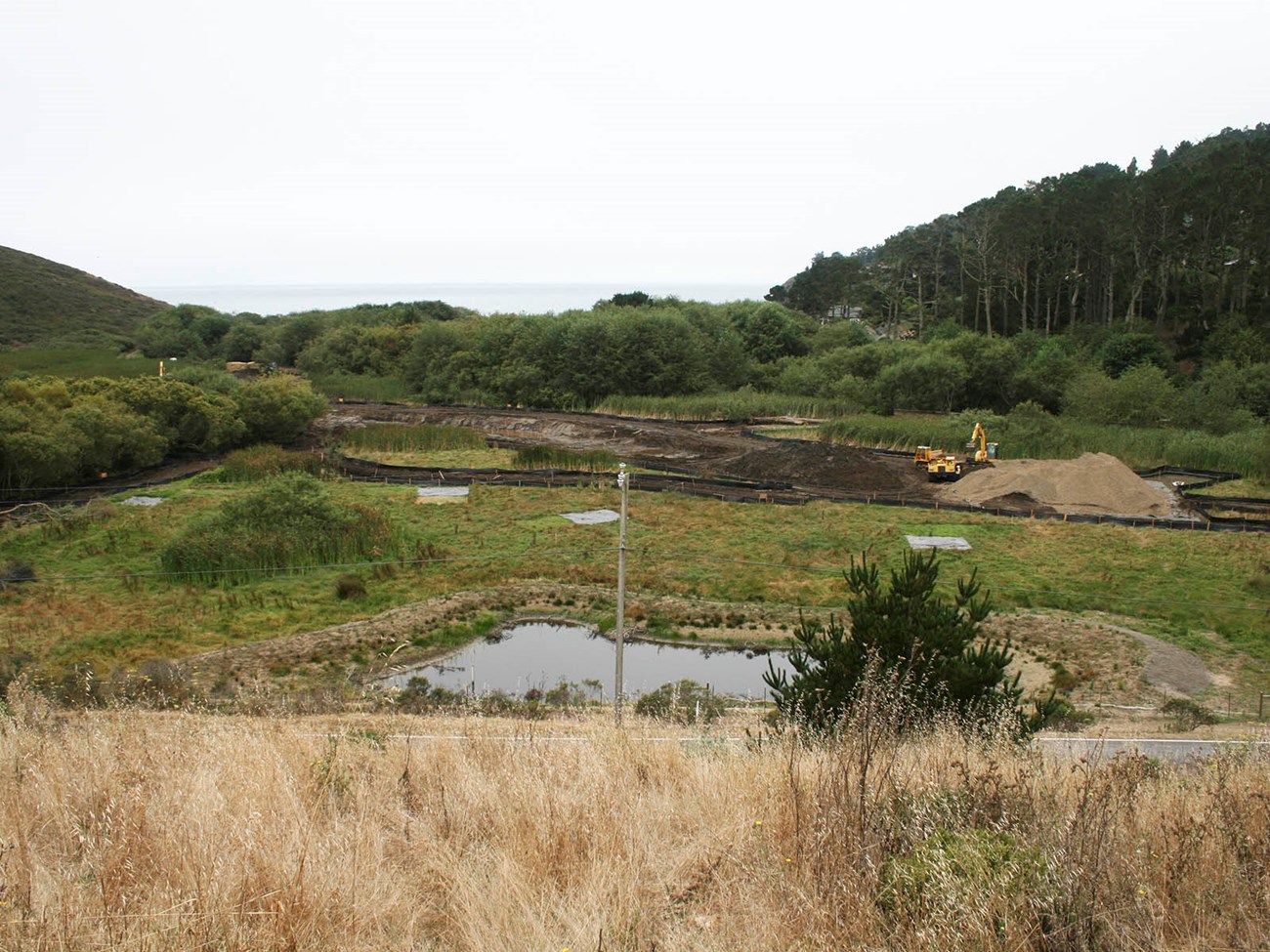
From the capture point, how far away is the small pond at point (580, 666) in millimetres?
16625

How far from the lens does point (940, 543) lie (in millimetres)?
24375

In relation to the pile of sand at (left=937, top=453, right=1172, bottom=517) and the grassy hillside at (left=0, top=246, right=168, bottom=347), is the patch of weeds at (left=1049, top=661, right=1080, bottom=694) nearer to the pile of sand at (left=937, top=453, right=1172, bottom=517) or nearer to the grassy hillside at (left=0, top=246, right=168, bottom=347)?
the pile of sand at (left=937, top=453, right=1172, bottom=517)

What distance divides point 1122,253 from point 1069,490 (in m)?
34.9

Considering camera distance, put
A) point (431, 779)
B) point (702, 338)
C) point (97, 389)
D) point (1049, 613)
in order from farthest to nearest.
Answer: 1. point (702, 338)
2. point (97, 389)
3. point (1049, 613)
4. point (431, 779)

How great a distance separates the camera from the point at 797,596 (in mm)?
20453

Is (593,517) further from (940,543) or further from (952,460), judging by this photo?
(952,460)

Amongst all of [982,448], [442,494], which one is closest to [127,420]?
[442,494]

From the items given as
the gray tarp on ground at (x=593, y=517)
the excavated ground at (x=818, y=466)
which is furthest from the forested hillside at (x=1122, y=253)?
the gray tarp on ground at (x=593, y=517)

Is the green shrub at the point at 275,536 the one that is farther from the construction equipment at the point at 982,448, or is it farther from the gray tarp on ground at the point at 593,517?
the construction equipment at the point at 982,448

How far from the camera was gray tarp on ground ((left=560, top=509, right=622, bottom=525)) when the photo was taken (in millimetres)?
27452

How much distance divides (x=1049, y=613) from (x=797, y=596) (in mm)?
5184

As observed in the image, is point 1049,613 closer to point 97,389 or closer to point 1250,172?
point 97,389

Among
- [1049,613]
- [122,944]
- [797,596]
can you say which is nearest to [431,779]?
[122,944]

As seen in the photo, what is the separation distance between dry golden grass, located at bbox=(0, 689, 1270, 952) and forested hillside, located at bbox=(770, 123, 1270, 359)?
5426cm
